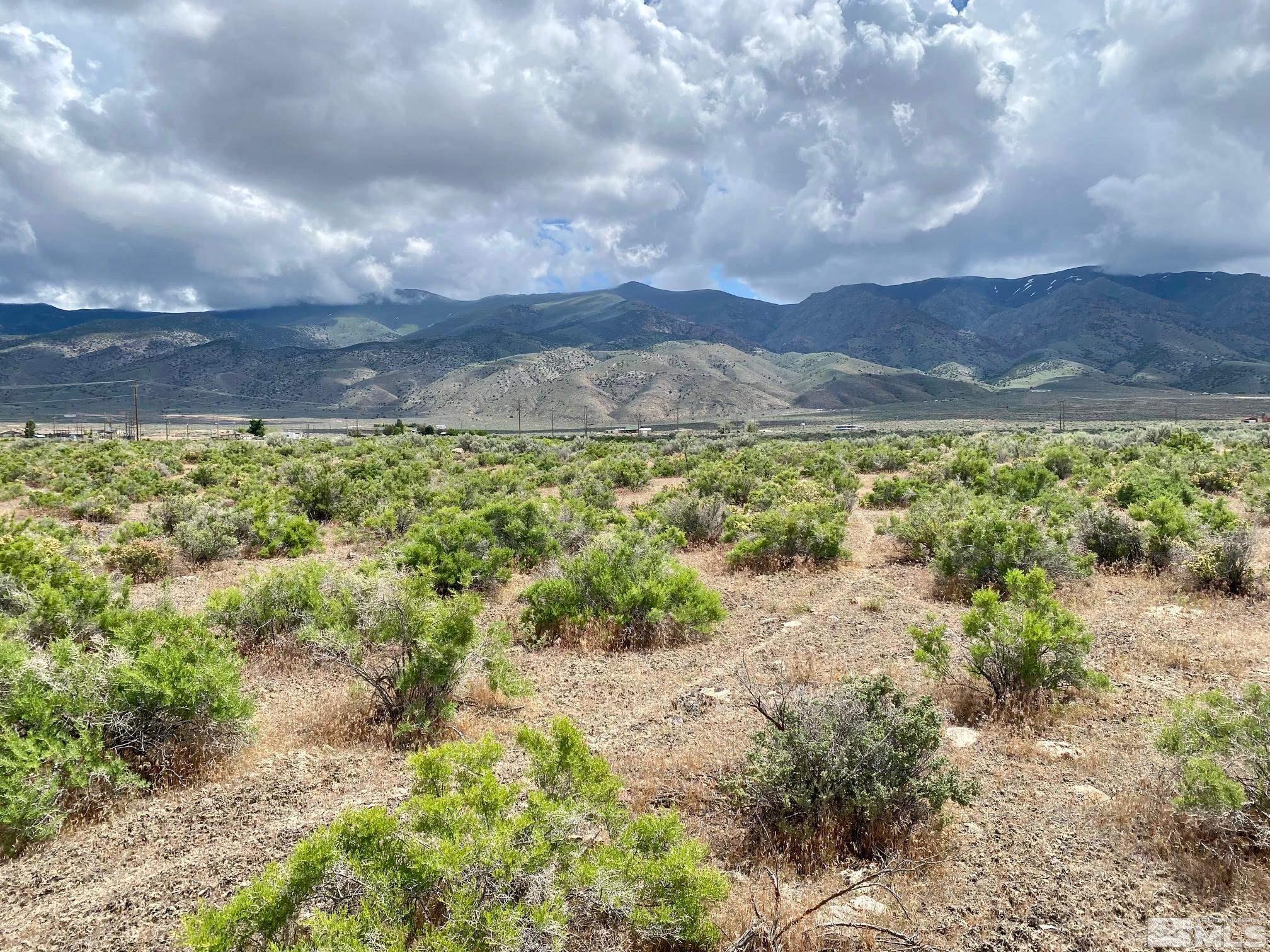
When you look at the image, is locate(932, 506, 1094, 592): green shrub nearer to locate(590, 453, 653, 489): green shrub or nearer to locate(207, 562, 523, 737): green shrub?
locate(207, 562, 523, 737): green shrub

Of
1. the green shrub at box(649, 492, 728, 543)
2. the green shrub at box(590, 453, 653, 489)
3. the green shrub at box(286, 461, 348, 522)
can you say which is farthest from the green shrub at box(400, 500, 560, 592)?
the green shrub at box(590, 453, 653, 489)

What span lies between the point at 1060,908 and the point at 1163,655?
4696mm

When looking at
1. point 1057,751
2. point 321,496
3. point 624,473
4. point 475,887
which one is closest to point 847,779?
point 1057,751

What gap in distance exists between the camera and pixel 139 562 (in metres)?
Answer: 11.6

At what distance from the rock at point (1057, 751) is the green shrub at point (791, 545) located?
21.8 feet

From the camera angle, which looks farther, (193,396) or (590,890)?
(193,396)

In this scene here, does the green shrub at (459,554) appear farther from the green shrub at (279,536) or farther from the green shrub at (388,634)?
the green shrub at (279,536)

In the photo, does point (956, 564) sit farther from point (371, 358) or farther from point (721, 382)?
point (371, 358)

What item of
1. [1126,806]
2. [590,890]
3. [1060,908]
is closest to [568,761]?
[590,890]

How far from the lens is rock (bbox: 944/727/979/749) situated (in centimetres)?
563

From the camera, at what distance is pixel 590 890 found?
11.3 ft

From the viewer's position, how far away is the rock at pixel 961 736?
5.63 meters

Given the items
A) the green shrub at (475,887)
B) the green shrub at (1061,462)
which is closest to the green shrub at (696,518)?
the green shrub at (475,887)

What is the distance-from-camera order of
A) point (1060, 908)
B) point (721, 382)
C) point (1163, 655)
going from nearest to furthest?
point (1060, 908)
point (1163, 655)
point (721, 382)
